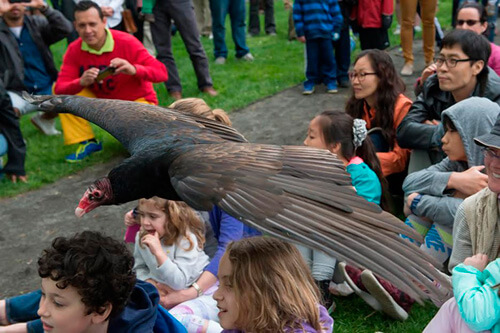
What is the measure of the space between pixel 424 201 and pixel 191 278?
1477 millimetres

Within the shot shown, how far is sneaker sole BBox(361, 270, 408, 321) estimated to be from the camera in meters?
3.46

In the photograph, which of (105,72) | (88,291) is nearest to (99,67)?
(105,72)

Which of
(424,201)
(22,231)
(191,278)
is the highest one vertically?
(424,201)

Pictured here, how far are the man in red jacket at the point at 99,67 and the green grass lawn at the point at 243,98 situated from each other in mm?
369

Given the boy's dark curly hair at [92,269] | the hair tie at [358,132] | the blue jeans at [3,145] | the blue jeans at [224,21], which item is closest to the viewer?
the boy's dark curly hair at [92,269]

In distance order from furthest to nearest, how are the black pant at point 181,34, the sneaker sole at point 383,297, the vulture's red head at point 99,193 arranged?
1. the black pant at point 181,34
2. the sneaker sole at point 383,297
3. the vulture's red head at point 99,193

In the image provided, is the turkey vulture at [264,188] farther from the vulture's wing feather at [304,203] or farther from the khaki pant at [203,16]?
the khaki pant at [203,16]

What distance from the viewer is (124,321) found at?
2.47m

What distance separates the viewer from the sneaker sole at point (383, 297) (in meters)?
3.46

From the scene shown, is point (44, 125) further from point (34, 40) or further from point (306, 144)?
point (306, 144)

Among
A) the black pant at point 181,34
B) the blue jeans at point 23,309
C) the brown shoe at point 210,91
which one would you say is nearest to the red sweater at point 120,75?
the black pant at point 181,34

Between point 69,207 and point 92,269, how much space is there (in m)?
3.46

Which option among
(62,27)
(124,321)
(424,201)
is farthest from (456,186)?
(62,27)

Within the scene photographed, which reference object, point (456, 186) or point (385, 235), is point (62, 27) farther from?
point (385, 235)
